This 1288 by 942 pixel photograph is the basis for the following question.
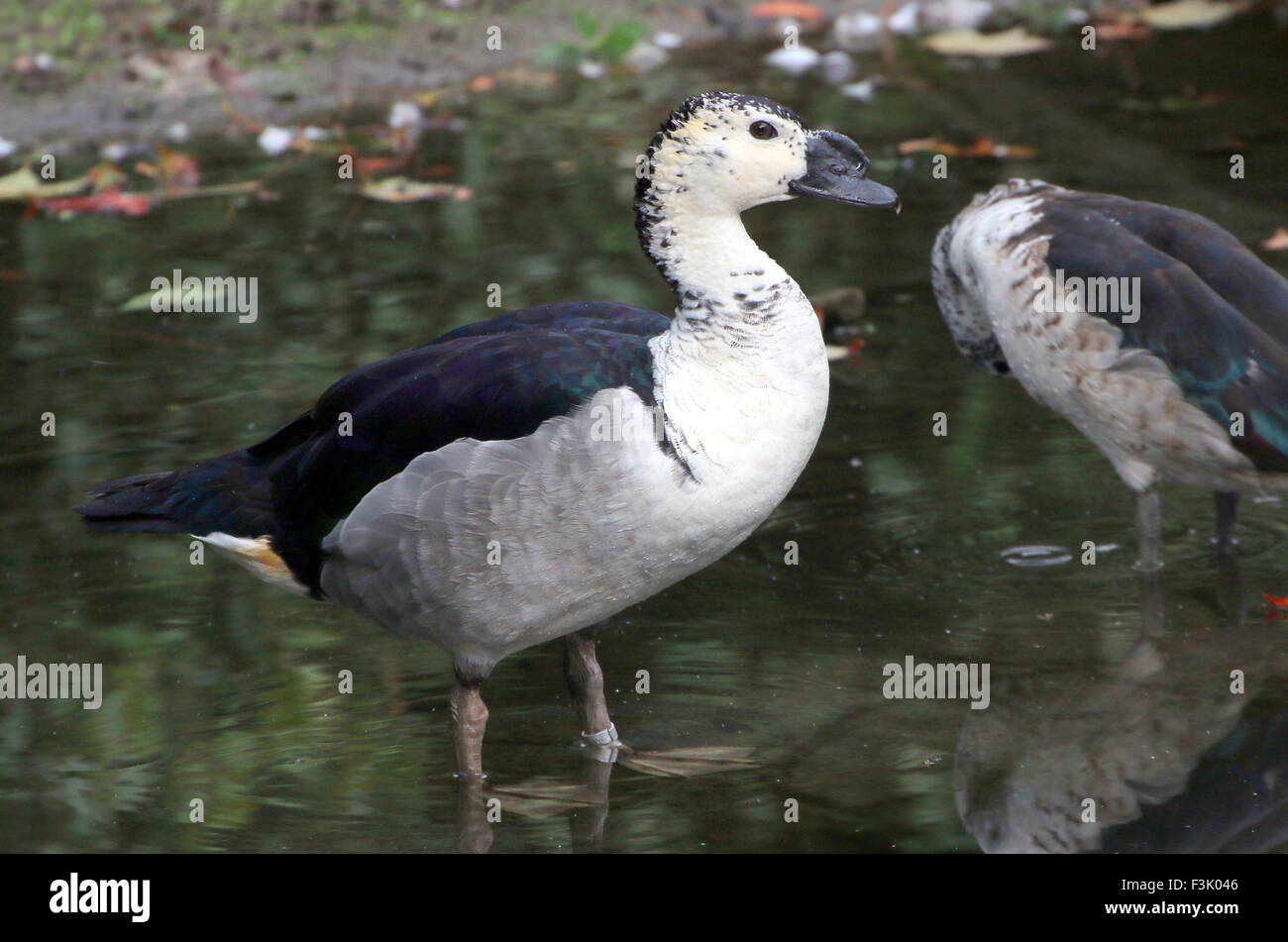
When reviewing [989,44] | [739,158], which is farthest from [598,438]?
[989,44]

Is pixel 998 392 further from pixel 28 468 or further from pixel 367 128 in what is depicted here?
→ pixel 367 128

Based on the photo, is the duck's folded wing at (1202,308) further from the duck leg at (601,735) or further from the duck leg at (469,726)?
the duck leg at (469,726)

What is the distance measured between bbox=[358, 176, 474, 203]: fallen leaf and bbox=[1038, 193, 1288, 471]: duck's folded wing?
14.6 ft

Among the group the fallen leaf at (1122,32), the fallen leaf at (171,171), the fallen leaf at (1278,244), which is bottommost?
the fallen leaf at (1278,244)

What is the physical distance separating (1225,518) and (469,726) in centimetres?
276

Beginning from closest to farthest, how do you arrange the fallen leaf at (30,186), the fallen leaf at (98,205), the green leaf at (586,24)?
the fallen leaf at (98,205) < the fallen leaf at (30,186) < the green leaf at (586,24)

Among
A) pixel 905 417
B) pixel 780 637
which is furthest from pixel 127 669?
pixel 905 417

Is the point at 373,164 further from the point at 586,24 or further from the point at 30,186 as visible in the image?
the point at 586,24

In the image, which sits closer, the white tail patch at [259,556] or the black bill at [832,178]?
the black bill at [832,178]

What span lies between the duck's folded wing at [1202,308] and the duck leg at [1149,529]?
17.0 inches

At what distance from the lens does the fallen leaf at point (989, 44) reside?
11.8 m

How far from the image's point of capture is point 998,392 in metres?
7.30

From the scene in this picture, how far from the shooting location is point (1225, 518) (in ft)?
19.7

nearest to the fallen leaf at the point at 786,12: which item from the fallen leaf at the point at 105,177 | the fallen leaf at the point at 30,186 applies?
the fallen leaf at the point at 105,177
